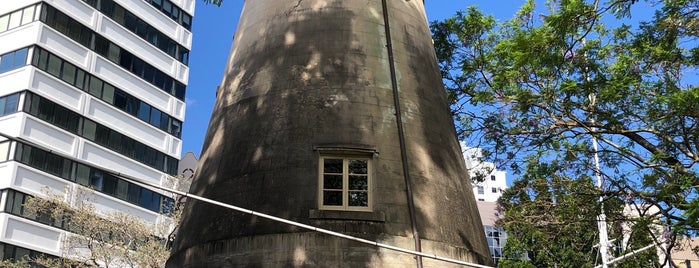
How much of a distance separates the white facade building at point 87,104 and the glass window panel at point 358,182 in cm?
2936

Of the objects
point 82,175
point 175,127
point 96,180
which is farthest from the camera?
point 175,127

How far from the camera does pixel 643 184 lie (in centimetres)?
1396

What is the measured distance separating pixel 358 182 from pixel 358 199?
352 millimetres

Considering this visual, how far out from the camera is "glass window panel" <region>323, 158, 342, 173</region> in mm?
12344

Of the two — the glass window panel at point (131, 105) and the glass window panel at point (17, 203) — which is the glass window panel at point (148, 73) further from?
the glass window panel at point (17, 203)

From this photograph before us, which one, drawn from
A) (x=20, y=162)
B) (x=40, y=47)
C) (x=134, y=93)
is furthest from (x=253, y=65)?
(x=134, y=93)

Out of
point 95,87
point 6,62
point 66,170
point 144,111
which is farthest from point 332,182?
point 144,111

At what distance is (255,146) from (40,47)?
36.8 metres

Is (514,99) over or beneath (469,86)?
beneath

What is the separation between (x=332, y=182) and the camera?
482 inches

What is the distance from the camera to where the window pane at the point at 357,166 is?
12391 millimetres

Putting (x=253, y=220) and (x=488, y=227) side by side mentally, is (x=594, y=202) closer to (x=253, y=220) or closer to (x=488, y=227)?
(x=253, y=220)

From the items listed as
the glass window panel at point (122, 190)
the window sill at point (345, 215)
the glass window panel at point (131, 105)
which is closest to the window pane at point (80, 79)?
the glass window panel at point (131, 105)

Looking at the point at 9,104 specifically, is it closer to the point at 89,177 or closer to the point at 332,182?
the point at 89,177
